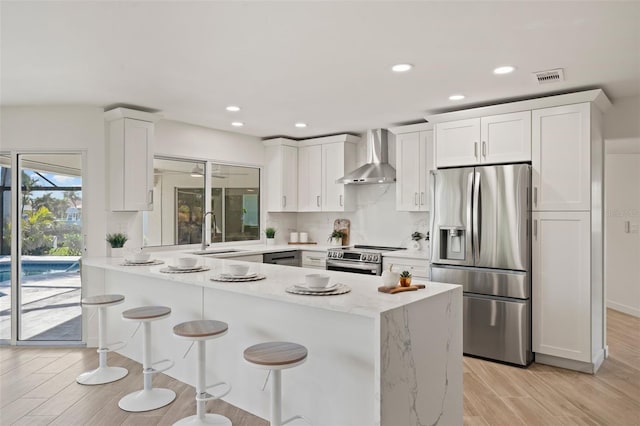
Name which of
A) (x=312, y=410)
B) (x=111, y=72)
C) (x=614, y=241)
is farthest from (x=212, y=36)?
(x=614, y=241)

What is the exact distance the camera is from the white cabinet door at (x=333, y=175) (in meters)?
5.80

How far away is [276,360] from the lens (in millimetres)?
2131

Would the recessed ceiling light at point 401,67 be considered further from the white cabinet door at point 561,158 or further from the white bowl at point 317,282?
the white bowl at point 317,282

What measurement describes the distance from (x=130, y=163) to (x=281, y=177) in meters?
2.17

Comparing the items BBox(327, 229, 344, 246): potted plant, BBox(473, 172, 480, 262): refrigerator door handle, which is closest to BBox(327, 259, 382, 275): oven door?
BBox(327, 229, 344, 246): potted plant

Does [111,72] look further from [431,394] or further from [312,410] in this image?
[431,394]

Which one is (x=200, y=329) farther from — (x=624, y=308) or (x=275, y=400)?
(x=624, y=308)

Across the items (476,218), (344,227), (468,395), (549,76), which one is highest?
(549,76)

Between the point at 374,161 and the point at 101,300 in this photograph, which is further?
the point at 374,161

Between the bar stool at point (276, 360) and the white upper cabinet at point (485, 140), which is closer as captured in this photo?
the bar stool at point (276, 360)

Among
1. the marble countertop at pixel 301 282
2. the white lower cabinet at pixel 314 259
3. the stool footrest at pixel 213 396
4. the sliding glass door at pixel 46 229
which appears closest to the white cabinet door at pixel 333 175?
the white lower cabinet at pixel 314 259

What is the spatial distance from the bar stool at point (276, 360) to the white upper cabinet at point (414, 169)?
3089 millimetres

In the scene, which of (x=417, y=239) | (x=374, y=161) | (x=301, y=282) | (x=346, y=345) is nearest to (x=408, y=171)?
(x=374, y=161)

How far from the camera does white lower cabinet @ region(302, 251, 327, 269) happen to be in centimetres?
552
